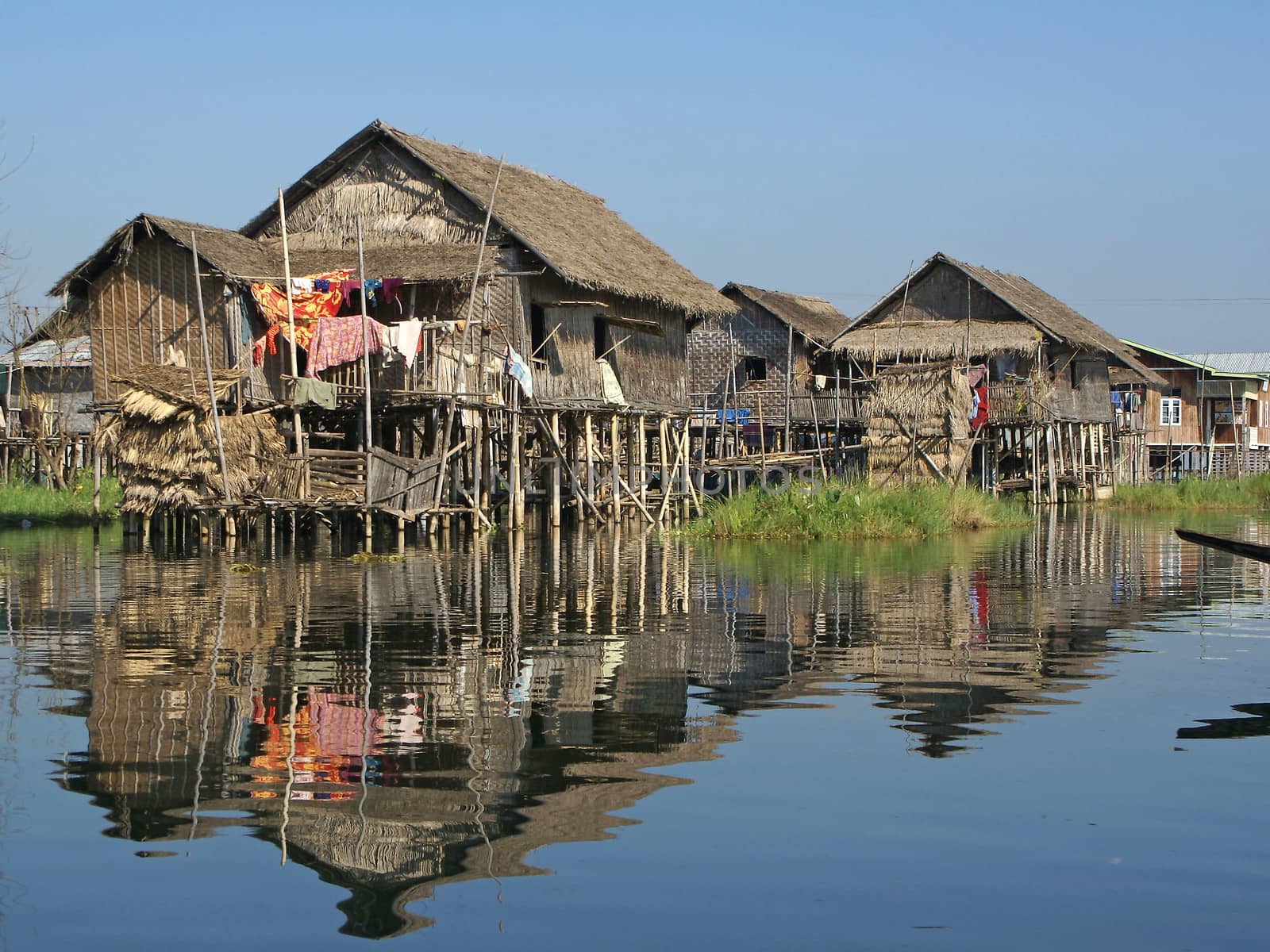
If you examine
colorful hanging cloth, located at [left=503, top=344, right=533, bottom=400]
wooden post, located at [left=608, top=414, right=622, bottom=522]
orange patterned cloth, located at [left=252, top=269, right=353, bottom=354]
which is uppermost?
orange patterned cloth, located at [left=252, top=269, right=353, bottom=354]

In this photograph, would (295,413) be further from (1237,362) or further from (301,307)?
(1237,362)

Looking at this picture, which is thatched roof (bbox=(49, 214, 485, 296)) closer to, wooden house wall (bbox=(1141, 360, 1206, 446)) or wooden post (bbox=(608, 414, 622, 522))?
wooden post (bbox=(608, 414, 622, 522))

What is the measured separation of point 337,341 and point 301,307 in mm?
790

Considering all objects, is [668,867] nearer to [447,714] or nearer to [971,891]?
[971,891]

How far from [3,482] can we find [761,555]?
19.0m

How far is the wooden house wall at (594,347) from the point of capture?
23688mm

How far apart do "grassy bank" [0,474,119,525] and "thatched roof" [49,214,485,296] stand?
538cm

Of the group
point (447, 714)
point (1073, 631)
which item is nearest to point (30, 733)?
point (447, 714)

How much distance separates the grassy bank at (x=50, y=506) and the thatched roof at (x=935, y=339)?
16.2 metres

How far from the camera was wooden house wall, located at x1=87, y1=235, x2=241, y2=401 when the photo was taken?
2141 cm

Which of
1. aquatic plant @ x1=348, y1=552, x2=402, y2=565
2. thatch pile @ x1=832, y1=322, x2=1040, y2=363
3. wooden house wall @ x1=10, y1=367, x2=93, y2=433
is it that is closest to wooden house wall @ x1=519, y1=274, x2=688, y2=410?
aquatic plant @ x1=348, y1=552, x2=402, y2=565

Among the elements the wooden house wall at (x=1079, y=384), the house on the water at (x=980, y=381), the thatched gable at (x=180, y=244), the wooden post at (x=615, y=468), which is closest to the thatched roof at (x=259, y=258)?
the thatched gable at (x=180, y=244)

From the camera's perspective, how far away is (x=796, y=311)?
3853cm

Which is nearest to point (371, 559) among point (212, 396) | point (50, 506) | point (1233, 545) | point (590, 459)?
point (212, 396)
